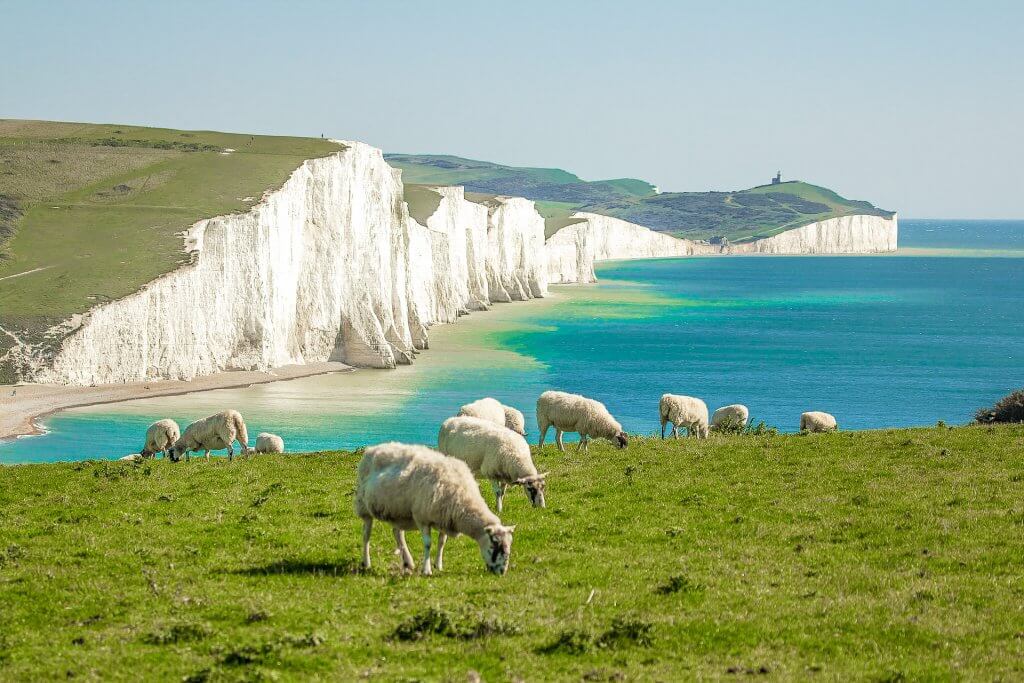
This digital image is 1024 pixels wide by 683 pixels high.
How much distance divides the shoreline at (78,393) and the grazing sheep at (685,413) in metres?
37.0

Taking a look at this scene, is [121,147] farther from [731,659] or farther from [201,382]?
[731,659]

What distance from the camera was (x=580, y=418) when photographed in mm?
28828

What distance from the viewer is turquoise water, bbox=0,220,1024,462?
61.0 m

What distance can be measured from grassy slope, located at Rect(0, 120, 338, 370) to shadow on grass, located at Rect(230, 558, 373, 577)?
2263 inches

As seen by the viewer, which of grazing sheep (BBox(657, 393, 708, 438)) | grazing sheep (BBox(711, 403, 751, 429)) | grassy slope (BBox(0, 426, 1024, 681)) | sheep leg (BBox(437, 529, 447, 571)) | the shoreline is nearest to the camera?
grassy slope (BBox(0, 426, 1024, 681))

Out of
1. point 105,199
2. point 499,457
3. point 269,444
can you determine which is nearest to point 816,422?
point 269,444

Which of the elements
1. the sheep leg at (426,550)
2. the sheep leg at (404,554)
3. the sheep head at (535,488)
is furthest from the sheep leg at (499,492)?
the sheep leg at (426,550)

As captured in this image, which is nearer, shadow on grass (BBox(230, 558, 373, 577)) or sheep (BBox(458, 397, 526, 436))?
shadow on grass (BBox(230, 558, 373, 577))

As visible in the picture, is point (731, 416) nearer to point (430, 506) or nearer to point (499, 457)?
point (499, 457)

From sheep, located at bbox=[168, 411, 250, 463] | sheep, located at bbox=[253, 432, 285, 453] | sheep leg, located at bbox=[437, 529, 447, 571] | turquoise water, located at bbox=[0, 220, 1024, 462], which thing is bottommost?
turquoise water, located at bbox=[0, 220, 1024, 462]

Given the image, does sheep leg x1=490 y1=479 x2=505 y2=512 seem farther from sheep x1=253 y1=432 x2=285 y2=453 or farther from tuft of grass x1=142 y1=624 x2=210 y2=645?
sheep x1=253 y1=432 x2=285 y2=453

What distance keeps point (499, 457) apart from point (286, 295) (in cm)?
6675

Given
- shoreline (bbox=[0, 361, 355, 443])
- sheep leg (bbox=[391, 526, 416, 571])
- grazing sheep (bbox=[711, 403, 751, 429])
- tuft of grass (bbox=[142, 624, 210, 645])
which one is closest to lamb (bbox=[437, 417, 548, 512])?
sheep leg (bbox=[391, 526, 416, 571])

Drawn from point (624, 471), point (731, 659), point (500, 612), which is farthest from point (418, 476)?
point (624, 471)
